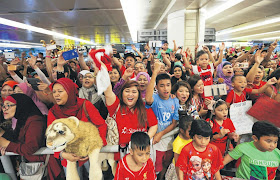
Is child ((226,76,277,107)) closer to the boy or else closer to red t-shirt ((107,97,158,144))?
the boy

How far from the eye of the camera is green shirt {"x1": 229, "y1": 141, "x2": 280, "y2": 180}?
158 cm

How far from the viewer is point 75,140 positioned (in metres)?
1.34

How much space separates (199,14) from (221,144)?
745 cm

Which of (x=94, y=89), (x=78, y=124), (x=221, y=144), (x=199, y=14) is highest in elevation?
(x=199, y=14)

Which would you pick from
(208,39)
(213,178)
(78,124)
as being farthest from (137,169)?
(208,39)

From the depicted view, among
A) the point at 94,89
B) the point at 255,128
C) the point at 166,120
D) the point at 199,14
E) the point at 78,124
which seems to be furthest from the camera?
the point at 199,14

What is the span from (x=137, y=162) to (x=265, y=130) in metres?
1.25

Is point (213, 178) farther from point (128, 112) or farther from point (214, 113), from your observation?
point (128, 112)

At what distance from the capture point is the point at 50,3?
221 inches

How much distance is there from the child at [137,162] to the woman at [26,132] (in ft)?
2.49

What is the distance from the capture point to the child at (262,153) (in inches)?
60.7

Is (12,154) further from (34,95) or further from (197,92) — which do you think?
(197,92)

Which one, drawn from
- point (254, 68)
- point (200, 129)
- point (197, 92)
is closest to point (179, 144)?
point (200, 129)

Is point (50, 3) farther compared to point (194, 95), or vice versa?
point (50, 3)
